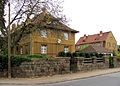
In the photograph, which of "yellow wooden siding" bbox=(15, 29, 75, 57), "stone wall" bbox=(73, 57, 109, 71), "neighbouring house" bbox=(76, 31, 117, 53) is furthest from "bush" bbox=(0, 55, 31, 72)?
"neighbouring house" bbox=(76, 31, 117, 53)

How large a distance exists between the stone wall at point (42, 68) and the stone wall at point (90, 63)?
5.41ft

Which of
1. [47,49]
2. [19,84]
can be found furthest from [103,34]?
[19,84]

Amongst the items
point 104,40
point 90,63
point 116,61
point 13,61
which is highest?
point 104,40

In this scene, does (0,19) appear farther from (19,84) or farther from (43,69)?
(19,84)

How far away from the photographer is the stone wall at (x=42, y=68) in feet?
38.1

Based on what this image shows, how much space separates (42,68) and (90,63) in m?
7.00

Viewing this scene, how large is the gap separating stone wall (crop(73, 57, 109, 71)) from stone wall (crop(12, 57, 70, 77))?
165 cm

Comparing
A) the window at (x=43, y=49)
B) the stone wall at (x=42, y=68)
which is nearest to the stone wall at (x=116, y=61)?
the stone wall at (x=42, y=68)

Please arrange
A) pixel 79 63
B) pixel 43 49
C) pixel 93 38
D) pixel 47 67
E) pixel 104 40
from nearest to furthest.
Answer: pixel 47 67, pixel 79 63, pixel 43 49, pixel 104 40, pixel 93 38

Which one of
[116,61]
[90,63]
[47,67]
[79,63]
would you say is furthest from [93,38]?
[47,67]

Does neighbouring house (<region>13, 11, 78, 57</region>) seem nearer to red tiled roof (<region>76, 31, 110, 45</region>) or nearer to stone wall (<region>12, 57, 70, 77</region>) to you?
stone wall (<region>12, 57, 70, 77</region>)

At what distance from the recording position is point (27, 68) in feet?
38.0

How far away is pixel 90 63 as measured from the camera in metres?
17.1

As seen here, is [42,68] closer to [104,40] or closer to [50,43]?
[50,43]
